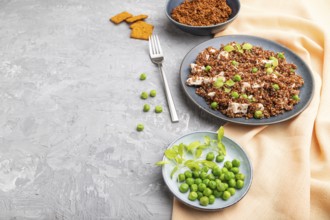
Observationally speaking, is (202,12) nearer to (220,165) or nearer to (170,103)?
(170,103)

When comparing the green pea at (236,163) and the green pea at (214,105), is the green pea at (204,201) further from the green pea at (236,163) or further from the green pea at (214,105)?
the green pea at (214,105)

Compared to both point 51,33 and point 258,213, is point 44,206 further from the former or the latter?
point 51,33

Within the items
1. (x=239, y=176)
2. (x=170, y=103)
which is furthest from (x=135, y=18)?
(x=239, y=176)

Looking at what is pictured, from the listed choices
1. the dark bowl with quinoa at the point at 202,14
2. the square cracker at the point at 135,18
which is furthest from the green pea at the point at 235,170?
the square cracker at the point at 135,18

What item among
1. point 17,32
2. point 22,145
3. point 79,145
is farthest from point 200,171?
point 17,32

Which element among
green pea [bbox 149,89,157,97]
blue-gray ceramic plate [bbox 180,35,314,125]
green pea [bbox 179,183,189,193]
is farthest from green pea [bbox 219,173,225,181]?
green pea [bbox 149,89,157,97]

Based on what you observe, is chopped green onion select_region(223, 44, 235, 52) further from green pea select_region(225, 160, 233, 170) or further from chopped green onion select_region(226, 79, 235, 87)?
green pea select_region(225, 160, 233, 170)
